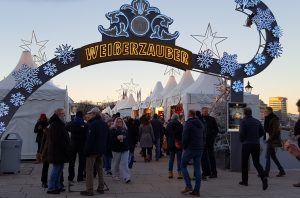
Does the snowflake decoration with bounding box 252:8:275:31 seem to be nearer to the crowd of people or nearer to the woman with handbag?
the crowd of people

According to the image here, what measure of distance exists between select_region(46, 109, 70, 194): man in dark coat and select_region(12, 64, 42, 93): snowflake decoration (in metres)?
4.12

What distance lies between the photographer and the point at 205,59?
14.2 metres

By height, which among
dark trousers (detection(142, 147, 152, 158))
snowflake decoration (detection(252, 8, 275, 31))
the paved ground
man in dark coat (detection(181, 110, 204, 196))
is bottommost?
the paved ground

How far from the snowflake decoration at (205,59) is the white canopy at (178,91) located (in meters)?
6.88

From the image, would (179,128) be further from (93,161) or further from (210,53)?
(210,53)

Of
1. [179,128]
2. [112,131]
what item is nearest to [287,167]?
[179,128]

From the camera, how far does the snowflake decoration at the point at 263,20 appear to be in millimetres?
13953

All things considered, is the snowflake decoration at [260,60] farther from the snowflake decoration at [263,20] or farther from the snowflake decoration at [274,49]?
the snowflake decoration at [263,20]

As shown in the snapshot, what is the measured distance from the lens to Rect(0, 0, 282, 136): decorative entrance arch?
13.2 m

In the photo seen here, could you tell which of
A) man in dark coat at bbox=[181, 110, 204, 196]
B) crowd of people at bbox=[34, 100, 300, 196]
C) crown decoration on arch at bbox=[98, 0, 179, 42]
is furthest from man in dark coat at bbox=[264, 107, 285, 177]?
crown decoration on arch at bbox=[98, 0, 179, 42]

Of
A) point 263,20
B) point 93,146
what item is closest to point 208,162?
point 93,146

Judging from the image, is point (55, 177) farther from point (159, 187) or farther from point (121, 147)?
point (159, 187)

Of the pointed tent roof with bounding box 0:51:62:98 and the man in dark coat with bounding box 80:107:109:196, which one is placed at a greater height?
the pointed tent roof with bounding box 0:51:62:98

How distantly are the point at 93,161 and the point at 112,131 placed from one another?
5.96 ft
